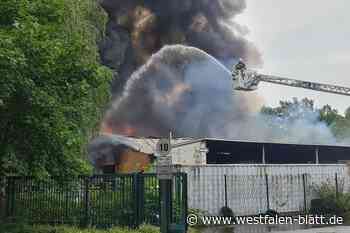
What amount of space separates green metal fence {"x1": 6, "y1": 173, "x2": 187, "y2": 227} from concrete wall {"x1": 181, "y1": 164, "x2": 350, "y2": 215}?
6.28m

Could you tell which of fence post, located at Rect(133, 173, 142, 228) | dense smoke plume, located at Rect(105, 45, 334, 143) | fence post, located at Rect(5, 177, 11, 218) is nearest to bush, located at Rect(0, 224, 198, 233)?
fence post, located at Rect(133, 173, 142, 228)

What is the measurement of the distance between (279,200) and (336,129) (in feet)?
188

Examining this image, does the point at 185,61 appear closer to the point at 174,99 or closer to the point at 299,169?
the point at 174,99

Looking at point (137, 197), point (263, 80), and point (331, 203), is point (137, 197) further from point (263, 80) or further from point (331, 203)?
point (263, 80)

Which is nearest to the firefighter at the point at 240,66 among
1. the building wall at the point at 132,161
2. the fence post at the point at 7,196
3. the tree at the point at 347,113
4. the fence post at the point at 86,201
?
the building wall at the point at 132,161

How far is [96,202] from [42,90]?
500cm

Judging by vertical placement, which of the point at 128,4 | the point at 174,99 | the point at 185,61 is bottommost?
the point at 174,99

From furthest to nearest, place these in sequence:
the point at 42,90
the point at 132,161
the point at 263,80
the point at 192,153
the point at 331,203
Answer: the point at 263,80, the point at 132,161, the point at 192,153, the point at 331,203, the point at 42,90

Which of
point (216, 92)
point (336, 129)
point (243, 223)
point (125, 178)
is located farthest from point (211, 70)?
point (125, 178)

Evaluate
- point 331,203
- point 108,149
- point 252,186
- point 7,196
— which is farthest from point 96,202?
point 108,149

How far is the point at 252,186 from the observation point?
23984 mm

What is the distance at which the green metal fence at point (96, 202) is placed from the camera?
1541 cm

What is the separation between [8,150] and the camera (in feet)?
44.1

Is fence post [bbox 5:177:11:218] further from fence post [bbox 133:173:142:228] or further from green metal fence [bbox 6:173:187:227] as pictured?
fence post [bbox 133:173:142:228]
